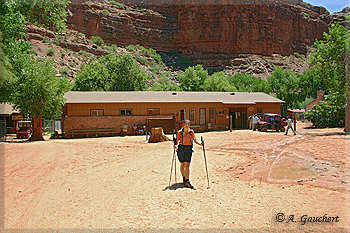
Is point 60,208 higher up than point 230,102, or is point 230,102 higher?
point 230,102

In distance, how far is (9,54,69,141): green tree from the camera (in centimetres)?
2147

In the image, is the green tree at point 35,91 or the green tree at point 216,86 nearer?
the green tree at point 35,91

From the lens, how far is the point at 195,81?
5341cm

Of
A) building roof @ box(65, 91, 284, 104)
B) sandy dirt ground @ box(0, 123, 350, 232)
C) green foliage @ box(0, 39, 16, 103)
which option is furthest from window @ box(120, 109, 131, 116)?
sandy dirt ground @ box(0, 123, 350, 232)

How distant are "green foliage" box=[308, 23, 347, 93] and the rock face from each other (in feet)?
206

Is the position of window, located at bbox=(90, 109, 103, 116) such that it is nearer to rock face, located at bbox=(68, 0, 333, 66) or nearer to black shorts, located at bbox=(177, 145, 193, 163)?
black shorts, located at bbox=(177, 145, 193, 163)

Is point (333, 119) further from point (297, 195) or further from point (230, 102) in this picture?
point (297, 195)

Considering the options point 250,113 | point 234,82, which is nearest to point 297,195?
point 250,113

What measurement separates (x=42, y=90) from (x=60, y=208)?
17.9 meters

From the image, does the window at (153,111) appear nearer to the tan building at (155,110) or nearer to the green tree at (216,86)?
the tan building at (155,110)

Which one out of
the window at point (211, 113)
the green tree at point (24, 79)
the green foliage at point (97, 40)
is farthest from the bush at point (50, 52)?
the window at point (211, 113)

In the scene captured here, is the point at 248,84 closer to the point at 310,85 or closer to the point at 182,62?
the point at 310,85

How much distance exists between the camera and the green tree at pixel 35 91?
845 inches

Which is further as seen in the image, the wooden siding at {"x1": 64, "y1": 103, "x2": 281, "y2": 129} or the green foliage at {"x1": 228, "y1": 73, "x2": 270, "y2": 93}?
the green foliage at {"x1": 228, "y1": 73, "x2": 270, "y2": 93}
